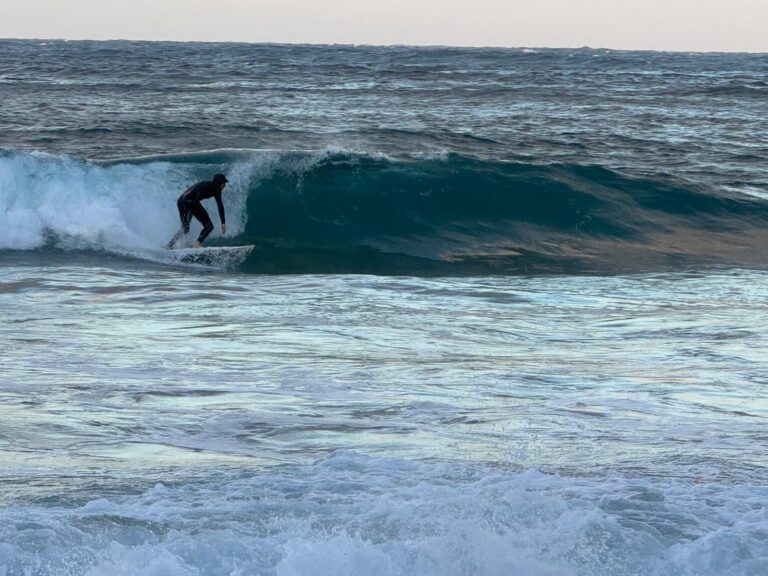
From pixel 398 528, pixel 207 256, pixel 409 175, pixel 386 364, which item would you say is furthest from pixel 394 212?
pixel 398 528

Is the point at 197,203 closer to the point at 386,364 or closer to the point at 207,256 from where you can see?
the point at 207,256

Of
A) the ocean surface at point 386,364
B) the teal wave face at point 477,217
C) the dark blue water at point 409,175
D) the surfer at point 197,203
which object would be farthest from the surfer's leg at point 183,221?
the teal wave face at point 477,217

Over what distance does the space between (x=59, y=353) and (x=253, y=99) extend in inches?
1225

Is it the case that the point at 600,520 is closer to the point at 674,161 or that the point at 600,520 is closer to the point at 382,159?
the point at 382,159

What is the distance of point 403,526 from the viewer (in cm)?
479

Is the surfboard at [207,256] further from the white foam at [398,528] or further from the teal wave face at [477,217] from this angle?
the white foam at [398,528]

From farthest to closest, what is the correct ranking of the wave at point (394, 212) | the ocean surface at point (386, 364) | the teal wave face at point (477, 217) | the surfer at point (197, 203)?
the teal wave face at point (477, 217)
the wave at point (394, 212)
the surfer at point (197, 203)
the ocean surface at point (386, 364)

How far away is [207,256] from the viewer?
15398 millimetres

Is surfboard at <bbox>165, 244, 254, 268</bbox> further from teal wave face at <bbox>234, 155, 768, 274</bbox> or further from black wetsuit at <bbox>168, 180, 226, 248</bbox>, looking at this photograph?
black wetsuit at <bbox>168, 180, 226, 248</bbox>

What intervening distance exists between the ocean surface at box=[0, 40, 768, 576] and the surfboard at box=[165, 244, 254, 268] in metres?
0.13

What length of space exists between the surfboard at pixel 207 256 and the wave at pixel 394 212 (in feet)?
0.69

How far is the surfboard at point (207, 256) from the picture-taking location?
50.3 ft

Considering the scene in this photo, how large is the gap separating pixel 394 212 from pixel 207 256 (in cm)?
505

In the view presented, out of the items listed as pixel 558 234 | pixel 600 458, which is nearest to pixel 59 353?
pixel 600 458
